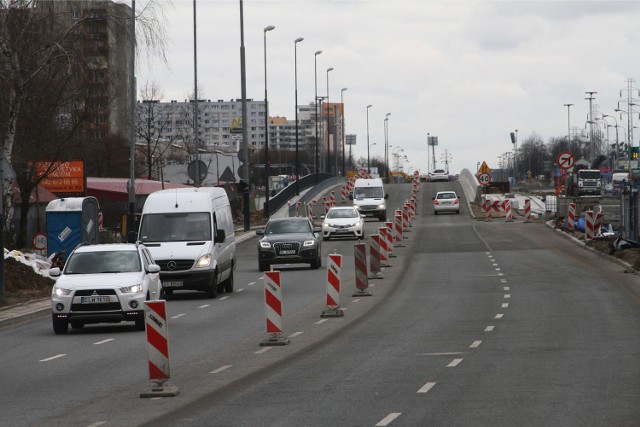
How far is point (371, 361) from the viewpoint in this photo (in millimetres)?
15906

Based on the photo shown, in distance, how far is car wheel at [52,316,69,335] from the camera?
71.1 ft

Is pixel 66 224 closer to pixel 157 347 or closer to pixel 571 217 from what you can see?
pixel 571 217

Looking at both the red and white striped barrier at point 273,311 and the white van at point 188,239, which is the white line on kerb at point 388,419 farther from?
the white van at point 188,239

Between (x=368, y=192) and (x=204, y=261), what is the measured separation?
44.4 meters

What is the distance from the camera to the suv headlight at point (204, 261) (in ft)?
93.2

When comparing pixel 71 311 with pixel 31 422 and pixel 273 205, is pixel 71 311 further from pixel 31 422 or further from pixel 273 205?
pixel 273 205

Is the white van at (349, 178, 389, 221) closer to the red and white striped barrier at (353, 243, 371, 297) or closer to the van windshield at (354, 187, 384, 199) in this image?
the van windshield at (354, 187, 384, 199)

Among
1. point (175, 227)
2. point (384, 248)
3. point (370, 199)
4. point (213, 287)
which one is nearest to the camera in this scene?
point (213, 287)

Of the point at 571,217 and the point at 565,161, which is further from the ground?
the point at 565,161

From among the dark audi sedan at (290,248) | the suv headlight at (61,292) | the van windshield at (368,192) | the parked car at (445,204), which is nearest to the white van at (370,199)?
the van windshield at (368,192)

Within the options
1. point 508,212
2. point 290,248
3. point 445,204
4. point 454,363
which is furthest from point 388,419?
point 445,204

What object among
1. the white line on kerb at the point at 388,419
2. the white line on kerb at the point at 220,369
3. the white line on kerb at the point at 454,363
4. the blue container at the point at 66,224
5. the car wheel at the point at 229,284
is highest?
the blue container at the point at 66,224

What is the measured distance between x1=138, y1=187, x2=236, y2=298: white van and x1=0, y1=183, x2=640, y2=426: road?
0.65 meters

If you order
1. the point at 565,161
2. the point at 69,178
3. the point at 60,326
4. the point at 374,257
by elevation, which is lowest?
the point at 60,326
